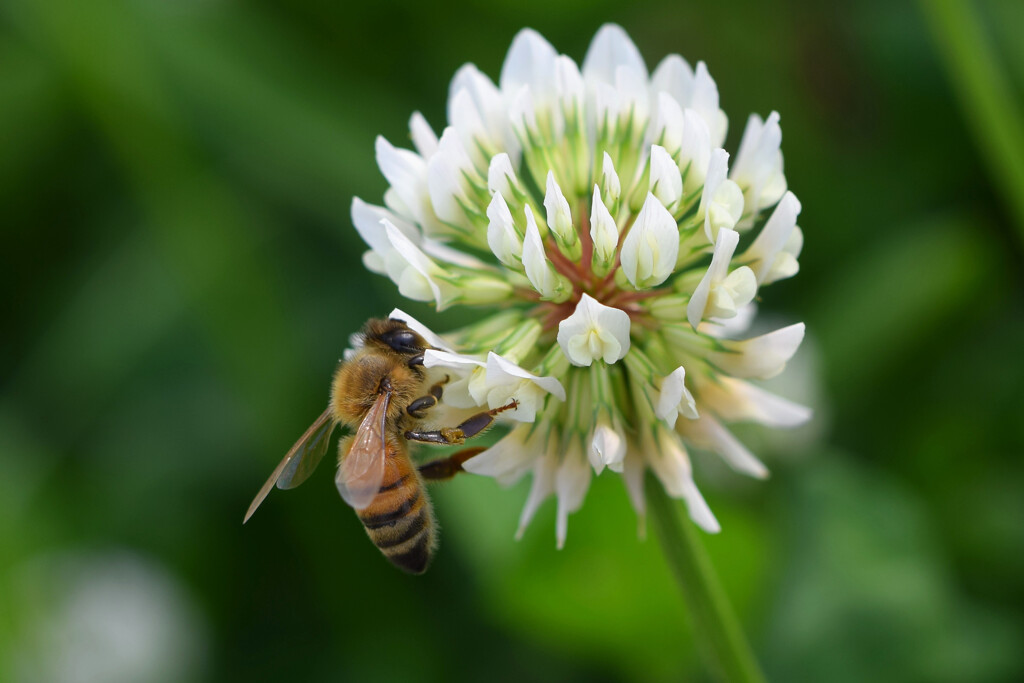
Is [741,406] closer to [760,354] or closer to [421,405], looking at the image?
[760,354]

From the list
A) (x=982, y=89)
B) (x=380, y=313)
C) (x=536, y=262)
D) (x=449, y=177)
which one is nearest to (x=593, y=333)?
(x=536, y=262)

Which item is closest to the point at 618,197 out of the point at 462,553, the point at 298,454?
the point at 298,454

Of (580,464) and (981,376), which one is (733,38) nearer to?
(981,376)

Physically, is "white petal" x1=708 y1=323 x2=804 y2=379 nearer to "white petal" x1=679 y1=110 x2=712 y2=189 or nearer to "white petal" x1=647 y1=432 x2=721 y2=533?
"white petal" x1=647 y1=432 x2=721 y2=533

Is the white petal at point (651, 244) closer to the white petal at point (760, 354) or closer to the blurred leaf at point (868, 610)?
the white petal at point (760, 354)

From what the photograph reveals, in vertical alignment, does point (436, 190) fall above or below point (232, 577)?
above
